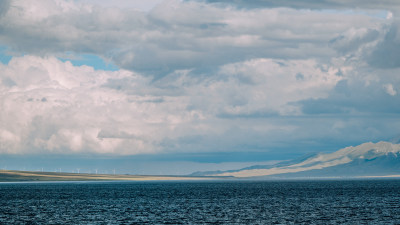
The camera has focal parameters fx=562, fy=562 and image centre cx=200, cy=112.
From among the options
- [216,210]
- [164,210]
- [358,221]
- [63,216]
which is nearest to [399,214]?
[358,221]

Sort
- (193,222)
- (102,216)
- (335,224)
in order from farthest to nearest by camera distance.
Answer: (102,216) → (193,222) → (335,224)

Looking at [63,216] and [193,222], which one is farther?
[63,216]

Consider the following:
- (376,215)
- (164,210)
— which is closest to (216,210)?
(164,210)

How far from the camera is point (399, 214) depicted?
117625 mm

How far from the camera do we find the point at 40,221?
11100cm

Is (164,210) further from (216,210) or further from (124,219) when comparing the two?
(124,219)

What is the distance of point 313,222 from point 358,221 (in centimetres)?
880

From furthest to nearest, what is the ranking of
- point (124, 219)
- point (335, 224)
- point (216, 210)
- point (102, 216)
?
point (216, 210), point (102, 216), point (124, 219), point (335, 224)

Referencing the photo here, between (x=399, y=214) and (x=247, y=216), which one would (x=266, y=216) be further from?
(x=399, y=214)

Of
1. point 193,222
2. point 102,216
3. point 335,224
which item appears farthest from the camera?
point 102,216

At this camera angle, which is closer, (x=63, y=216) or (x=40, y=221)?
(x=40, y=221)

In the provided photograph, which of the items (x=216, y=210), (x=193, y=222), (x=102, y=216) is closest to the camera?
(x=193, y=222)

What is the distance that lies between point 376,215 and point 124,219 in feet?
170

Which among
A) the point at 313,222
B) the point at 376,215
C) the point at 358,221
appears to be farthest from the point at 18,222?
the point at 376,215
